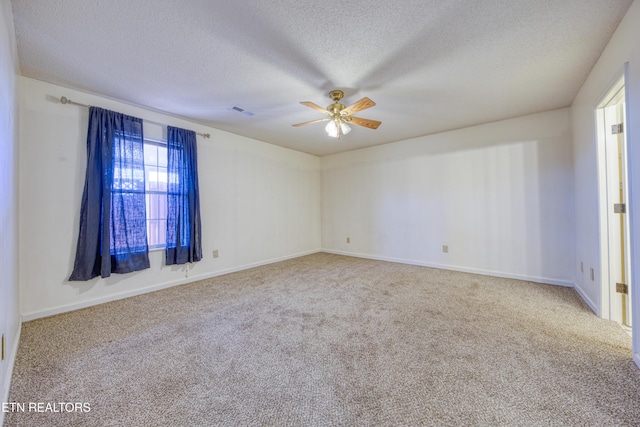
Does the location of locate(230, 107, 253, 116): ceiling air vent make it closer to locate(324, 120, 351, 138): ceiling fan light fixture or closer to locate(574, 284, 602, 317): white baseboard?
locate(324, 120, 351, 138): ceiling fan light fixture

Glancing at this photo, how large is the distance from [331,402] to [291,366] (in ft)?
1.30

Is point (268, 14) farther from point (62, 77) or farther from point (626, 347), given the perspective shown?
point (626, 347)

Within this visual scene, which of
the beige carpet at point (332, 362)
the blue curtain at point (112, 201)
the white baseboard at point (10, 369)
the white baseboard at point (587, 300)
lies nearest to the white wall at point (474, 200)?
the white baseboard at point (587, 300)

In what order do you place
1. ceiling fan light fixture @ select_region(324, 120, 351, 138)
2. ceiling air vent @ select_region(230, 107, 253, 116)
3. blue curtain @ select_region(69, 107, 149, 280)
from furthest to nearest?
1. ceiling air vent @ select_region(230, 107, 253, 116)
2. ceiling fan light fixture @ select_region(324, 120, 351, 138)
3. blue curtain @ select_region(69, 107, 149, 280)

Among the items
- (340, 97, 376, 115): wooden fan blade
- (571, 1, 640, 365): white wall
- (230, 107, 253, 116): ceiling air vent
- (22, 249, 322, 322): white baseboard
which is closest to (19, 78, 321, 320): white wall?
(22, 249, 322, 322): white baseboard

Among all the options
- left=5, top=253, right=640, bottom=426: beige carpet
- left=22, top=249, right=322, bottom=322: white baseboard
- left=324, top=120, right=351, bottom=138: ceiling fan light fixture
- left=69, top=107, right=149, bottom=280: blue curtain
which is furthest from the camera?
left=324, top=120, right=351, bottom=138: ceiling fan light fixture

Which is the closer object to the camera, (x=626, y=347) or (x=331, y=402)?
(x=331, y=402)

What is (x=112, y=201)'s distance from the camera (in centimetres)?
273

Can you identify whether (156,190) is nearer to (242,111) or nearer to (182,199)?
(182,199)

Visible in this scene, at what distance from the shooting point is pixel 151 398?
4.44ft

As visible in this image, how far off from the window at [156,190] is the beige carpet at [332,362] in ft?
2.67

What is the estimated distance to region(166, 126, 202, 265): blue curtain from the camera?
10.7 ft

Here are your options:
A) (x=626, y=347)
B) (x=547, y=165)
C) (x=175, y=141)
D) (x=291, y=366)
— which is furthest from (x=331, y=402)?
(x=547, y=165)

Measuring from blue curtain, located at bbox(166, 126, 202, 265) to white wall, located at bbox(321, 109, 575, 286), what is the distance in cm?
306
